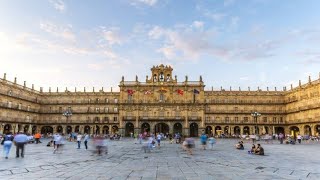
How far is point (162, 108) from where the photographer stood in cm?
7625

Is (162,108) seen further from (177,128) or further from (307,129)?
(307,129)

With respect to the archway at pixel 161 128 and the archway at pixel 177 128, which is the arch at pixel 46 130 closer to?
the archway at pixel 161 128

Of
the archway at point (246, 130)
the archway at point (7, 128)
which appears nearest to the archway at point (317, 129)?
the archway at point (246, 130)

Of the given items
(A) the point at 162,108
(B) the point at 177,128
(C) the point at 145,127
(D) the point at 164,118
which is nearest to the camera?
(D) the point at 164,118

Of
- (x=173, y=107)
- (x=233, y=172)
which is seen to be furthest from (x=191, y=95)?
(x=233, y=172)

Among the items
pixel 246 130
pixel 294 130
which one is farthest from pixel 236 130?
pixel 294 130

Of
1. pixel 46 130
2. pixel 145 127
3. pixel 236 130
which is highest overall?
pixel 145 127

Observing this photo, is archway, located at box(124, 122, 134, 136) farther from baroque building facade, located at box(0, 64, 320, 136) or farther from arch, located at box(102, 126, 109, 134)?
arch, located at box(102, 126, 109, 134)

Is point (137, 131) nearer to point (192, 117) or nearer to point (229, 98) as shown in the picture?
point (192, 117)

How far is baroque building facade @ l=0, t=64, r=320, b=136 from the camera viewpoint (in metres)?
73.4

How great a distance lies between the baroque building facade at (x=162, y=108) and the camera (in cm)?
7338

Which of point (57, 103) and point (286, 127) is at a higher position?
point (57, 103)

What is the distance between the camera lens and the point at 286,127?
261ft

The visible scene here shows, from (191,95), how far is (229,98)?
11587 millimetres
